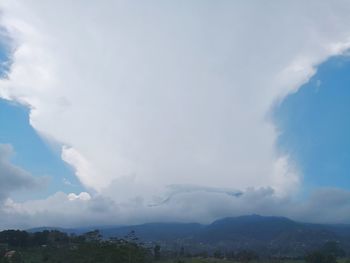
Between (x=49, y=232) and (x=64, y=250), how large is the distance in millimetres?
34566

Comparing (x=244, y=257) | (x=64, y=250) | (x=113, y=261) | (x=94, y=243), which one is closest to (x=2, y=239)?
(x=64, y=250)

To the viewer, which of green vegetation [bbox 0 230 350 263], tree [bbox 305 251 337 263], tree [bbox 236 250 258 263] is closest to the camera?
green vegetation [bbox 0 230 350 263]

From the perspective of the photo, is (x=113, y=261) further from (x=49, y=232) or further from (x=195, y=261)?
(x=49, y=232)

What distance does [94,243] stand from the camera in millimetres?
100750

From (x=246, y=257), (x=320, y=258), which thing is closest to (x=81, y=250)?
(x=320, y=258)

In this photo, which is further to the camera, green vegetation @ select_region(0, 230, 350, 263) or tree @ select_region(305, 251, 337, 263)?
tree @ select_region(305, 251, 337, 263)

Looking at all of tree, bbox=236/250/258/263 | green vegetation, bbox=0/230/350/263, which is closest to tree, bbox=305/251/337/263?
green vegetation, bbox=0/230/350/263

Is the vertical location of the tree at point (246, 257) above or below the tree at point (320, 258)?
above

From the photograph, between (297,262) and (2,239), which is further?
(297,262)

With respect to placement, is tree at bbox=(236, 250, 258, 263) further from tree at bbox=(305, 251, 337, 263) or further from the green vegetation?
tree at bbox=(305, 251, 337, 263)

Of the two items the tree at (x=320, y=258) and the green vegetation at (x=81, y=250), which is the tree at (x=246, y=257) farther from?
the tree at (x=320, y=258)

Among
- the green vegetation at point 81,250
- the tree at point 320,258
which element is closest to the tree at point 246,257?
the green vegetation at point 81,250

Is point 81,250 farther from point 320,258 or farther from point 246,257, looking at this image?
point 246,257

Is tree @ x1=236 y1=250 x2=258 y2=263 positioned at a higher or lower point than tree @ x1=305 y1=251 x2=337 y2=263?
higher
